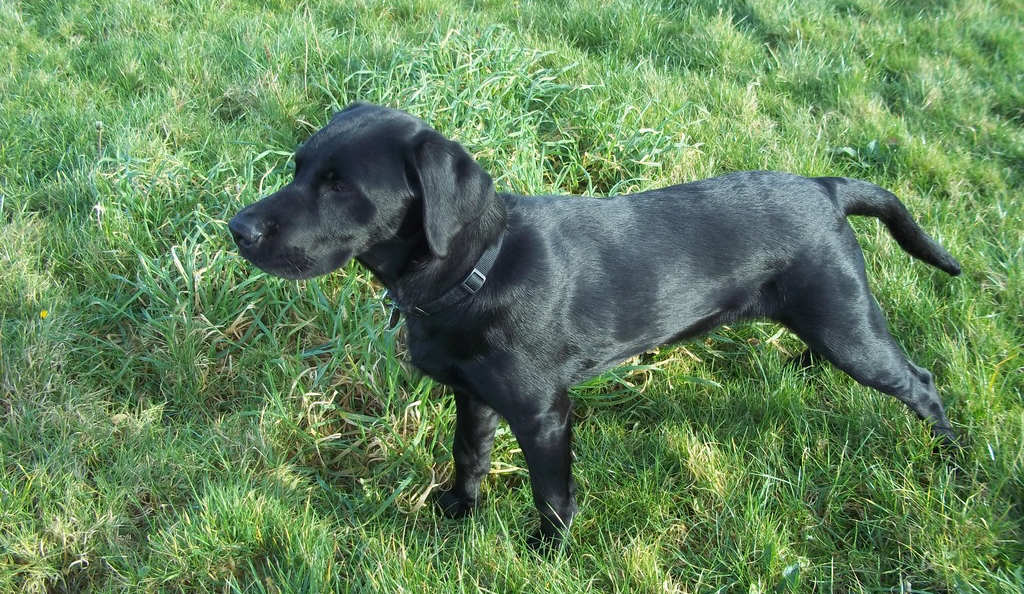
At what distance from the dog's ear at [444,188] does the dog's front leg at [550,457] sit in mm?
556

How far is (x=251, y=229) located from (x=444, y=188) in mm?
528

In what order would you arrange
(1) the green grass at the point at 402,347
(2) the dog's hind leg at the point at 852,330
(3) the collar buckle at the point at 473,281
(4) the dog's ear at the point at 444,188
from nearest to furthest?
1. (4) the dog's ear at the point at 444,188
2. (3) the collar buckle at the point at 473,281
3. (1) the green grass at the point at 402,347
4. (2) the dog's hind leg at the point at 852,330

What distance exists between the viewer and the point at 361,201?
2061 millimetres

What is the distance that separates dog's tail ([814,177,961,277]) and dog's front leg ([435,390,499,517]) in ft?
4.56

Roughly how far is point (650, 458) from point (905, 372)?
3.00 feet

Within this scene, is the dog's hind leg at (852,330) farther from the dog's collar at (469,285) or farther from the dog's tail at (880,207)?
the dog's collar at (469,285)

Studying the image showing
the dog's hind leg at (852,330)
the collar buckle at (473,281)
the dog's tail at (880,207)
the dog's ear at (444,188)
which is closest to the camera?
the dog's ear at (444,188)

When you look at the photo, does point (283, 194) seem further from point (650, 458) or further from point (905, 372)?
point (905, 372)

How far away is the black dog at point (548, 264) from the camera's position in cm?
206

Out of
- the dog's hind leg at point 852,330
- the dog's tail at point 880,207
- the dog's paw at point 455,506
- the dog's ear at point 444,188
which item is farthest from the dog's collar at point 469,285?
the dog's tail at point 880,207

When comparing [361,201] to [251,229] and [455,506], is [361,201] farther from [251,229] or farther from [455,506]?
[455,506]

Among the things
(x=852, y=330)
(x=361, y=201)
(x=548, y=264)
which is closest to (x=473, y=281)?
(x=548, y=264)

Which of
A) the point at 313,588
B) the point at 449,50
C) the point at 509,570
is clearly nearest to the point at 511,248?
the point at 509,570

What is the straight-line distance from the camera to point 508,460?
9.05 feet
